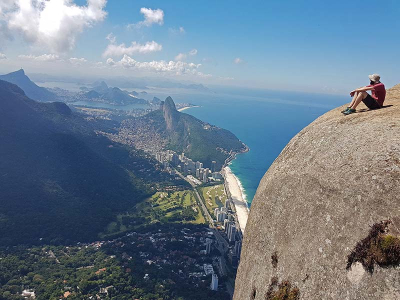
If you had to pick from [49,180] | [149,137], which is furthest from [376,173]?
[149,137]

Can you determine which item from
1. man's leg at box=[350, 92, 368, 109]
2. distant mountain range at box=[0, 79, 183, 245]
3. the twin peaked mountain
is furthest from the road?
man's leg at box=[350, 92, 368, 109]

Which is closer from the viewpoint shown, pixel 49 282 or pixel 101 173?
pixel 49 282

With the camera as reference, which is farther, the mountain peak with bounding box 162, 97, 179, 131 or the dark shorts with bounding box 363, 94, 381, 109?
the mountain peak with bounding box 162, 97, 179, 131

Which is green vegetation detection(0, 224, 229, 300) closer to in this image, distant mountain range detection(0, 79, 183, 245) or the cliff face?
distant mountain range detection(0, 79, 183, 245)

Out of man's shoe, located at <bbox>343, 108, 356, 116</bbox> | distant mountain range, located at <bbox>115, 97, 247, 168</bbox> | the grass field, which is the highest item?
man's shoe, located at <bbox>343, 108, 356, 116</bbox>

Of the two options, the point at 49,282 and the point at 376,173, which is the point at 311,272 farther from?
the point at 49,282

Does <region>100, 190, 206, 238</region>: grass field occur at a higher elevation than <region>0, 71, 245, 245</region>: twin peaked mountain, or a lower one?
lower

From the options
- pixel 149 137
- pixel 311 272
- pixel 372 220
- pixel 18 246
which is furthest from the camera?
pixel 149 137
